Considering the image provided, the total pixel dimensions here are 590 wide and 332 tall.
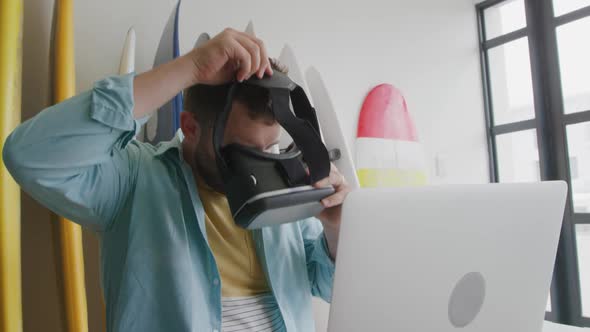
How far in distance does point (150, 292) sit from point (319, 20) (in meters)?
1.93

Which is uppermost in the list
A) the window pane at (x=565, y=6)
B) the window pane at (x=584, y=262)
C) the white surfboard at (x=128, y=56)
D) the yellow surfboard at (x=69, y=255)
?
the window pane at (x=565, y=6)

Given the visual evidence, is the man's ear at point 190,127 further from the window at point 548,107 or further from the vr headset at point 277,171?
the window at point 548,107

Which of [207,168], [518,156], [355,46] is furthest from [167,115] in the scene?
[518,156]

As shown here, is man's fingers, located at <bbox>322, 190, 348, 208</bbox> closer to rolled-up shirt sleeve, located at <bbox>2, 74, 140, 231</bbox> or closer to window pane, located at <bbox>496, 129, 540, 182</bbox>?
rolled-up shirt sleeve, located at <bbox>2, 74, 140, 231</bbox>

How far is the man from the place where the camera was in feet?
2.16

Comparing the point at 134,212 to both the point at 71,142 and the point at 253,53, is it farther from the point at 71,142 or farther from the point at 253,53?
the point at 253,53

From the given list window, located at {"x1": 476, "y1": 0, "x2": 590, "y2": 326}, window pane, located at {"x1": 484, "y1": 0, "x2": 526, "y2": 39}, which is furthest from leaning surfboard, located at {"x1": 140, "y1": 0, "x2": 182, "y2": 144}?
window pane, located at {"x1": 484, "y1": 0, "x2": 526, "y2": 39}

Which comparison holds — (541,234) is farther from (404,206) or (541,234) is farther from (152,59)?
(152,59)

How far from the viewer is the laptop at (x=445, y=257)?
464mm

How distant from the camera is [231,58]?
2.32 ft

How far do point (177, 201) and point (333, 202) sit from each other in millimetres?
352

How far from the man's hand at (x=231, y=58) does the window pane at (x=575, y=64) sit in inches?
116

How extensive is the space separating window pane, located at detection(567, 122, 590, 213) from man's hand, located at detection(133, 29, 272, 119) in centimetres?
292

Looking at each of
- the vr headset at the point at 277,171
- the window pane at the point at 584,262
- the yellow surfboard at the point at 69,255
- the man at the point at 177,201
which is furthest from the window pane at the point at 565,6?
the yellow surfboard at the point at 69,255
